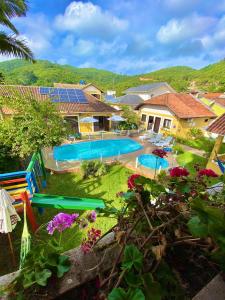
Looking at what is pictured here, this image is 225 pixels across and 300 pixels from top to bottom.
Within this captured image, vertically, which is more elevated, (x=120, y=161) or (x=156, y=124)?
(x=156, y=124)

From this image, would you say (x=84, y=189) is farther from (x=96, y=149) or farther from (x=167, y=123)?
(x=167, y=123)

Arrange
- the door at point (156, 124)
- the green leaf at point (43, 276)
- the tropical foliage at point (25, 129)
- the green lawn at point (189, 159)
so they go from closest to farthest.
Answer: the green leaf at point (43, 276)
the tropical foliage at point (25, 129)
the green lawn at point (189, 159)
the door at point (156, 124)

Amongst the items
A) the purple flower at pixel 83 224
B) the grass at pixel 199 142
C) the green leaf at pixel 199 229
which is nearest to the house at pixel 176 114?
the grass at pixel 199 142

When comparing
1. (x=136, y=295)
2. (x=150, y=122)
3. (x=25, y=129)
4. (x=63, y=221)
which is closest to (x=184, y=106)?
(x=150, y=122)

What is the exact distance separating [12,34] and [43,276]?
45.4 ft

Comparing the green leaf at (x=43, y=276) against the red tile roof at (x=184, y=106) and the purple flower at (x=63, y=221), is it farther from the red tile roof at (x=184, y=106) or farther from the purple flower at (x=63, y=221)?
the red tile roof at (x=184, y=106)

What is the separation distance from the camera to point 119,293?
0.78 meters

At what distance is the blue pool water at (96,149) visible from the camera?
1619cm

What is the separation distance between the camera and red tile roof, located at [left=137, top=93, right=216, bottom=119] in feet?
64.3

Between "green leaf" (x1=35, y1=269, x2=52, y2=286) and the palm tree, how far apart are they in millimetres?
13152

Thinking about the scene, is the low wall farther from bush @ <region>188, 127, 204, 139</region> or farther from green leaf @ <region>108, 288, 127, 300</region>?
bush @ <region>188, 127, 204, 139</region>

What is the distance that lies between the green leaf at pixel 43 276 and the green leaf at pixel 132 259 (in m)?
0.52

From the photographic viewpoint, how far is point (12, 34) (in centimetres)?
1045

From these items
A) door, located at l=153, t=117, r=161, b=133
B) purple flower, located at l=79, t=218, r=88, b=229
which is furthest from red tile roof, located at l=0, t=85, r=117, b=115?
purple flower, located at l=79, t=218, r=88, b=229
